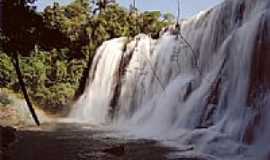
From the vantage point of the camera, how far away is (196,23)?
17.0m

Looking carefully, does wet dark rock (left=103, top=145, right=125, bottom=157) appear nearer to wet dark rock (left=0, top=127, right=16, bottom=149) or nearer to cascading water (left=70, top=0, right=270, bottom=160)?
cascading water (left=70, top=0, right=270, bottom=160)

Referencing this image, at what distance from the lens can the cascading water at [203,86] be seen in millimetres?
10570

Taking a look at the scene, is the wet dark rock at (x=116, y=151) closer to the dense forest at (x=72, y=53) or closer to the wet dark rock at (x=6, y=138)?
the wet dark rock at (x=6, y=138)

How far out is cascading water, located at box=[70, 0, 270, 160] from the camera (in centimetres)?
1057

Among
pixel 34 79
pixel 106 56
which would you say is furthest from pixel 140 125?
pixel 34 79

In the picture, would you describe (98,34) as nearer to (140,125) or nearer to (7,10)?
(140,125)

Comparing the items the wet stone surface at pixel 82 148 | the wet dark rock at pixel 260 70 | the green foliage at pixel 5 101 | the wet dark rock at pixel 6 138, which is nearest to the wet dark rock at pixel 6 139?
the wet dark rock at pixel 6 138

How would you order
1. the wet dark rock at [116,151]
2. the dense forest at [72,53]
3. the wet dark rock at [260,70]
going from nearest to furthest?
the wet dark rock at [116,151], the wet dark rock at [260,70], the dense forest at [72,53]

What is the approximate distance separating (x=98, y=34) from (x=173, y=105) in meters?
13.6

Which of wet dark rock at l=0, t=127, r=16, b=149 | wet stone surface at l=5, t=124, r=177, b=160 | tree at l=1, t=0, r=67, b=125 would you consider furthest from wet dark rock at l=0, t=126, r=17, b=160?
tree at l=1, t=0, r=67, b=125

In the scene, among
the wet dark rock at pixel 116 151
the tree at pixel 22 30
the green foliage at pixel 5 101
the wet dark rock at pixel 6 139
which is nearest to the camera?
the tree at pixel 22 30

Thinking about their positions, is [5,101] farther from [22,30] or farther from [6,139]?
[22,30]

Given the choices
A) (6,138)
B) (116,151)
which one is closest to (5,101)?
(6,138)

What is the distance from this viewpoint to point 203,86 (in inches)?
555
